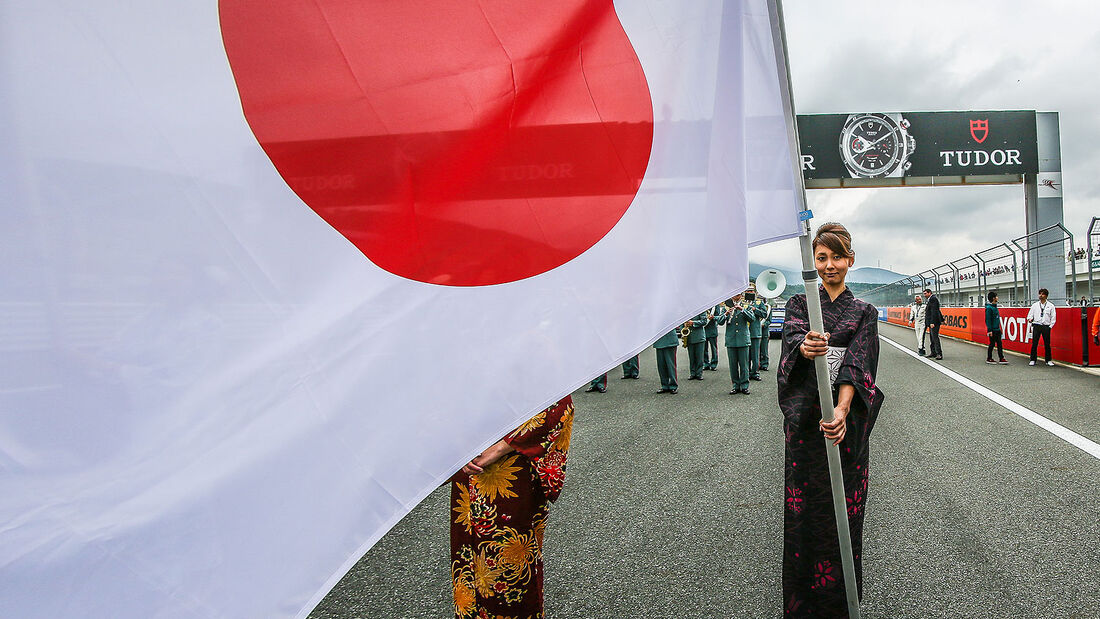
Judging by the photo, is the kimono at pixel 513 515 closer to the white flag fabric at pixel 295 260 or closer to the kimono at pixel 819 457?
the white flag fabric at pixel 295 260

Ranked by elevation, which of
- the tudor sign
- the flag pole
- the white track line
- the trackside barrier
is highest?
the tudor sign

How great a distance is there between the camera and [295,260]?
1139 millimetres

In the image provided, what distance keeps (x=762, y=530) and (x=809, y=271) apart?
2.44m

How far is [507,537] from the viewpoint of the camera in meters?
2.09

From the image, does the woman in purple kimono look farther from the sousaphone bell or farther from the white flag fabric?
the sousaphone bell

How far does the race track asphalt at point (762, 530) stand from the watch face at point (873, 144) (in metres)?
16.4

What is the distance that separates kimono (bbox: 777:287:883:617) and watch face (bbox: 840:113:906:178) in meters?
21.6

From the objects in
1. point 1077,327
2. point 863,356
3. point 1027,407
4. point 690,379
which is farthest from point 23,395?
point 1077,327

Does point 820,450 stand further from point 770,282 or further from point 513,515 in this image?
point 770,282

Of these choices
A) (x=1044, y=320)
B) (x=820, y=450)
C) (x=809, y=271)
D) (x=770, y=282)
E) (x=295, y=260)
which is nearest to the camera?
(x=295, y=260)

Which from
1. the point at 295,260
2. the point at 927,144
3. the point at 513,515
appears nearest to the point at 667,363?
the point at 513,515

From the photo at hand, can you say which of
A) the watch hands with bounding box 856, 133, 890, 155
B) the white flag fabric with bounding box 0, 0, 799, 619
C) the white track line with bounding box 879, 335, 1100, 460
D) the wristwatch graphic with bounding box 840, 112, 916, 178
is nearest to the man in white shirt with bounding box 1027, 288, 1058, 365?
the white track line with bounding box 879, 335, 1100, 460

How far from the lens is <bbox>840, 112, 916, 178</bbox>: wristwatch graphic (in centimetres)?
2100

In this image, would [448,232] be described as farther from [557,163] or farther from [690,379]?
[690,379]
